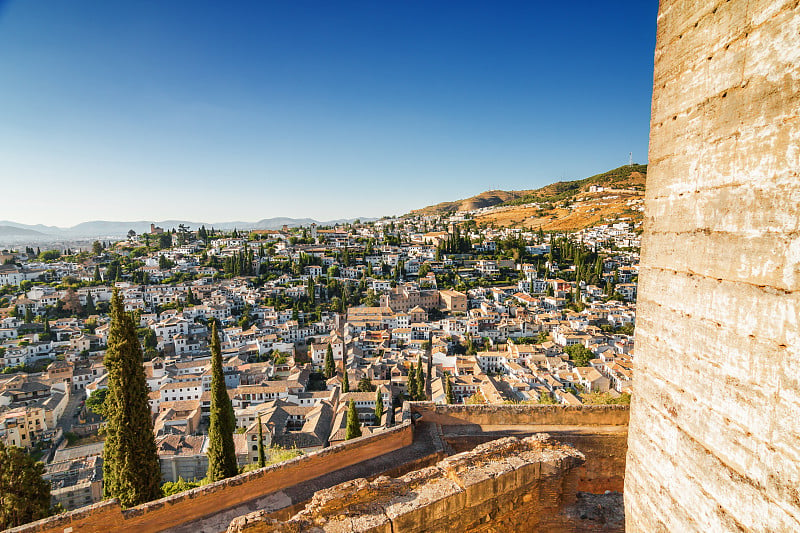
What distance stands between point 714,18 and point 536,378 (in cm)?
2986

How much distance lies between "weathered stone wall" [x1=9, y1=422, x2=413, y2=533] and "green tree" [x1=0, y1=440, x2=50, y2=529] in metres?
4.96

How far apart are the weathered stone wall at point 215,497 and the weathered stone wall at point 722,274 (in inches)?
204

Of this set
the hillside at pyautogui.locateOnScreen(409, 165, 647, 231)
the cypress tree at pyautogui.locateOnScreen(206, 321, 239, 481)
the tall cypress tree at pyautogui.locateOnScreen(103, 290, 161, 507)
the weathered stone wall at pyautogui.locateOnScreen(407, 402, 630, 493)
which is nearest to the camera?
the weathered stone wall at pyautogui.locateOnScreen(407, 402, 630, 493)

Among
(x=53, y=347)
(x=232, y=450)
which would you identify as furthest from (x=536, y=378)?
(x=53, y=347)

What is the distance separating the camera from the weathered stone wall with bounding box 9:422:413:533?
5250 millimetres

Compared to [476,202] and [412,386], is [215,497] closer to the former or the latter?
[412,386]

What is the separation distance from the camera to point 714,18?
181 centimetres

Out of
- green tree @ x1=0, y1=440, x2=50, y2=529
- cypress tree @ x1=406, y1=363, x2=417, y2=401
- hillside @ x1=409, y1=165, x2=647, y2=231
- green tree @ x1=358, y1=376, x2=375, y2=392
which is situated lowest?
green tree @ x1=358, y1=376, x2=375, y2=392

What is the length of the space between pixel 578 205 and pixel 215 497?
112350 mm

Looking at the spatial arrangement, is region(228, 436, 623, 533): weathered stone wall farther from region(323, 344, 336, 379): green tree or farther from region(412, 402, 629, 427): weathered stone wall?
region(323, 344, 336, 379): green tree

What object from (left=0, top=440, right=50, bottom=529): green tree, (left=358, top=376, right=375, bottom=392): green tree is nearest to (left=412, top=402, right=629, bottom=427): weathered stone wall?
(left=0, top=440, right=50, bottom=529): green tree

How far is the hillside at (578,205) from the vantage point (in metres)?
93.0

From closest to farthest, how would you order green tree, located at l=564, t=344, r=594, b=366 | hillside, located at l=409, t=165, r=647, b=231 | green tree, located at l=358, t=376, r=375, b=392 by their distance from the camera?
green tree, located at l=358, t=376, r=375, b=392, green tree, located at l=564, t=344, r=594, b=366, hillside, located at l=409, t=165, r=647, b=231

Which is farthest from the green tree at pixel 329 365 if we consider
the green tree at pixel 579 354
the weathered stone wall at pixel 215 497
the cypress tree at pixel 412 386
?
the weathered stone wall at pixel 215 497
